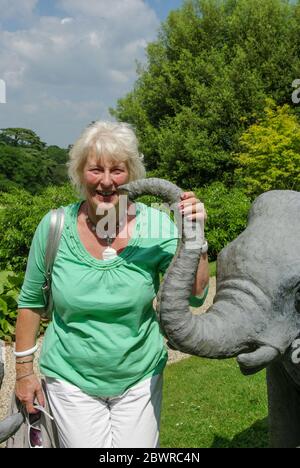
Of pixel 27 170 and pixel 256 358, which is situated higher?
pixel 27 170

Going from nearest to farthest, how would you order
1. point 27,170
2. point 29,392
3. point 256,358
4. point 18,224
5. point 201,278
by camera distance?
point 256,358 < point 201,278 < point 29,392 < point 18,224 < point 27,170

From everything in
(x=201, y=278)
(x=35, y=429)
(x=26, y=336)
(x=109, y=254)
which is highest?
(x=109, y=254)

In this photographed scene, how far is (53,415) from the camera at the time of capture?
9.07 ft

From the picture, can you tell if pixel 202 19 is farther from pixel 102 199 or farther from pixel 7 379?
pixel 102 199

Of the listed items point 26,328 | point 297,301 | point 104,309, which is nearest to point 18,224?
point 26,328

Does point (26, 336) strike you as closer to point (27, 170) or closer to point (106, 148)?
point (106, 148)

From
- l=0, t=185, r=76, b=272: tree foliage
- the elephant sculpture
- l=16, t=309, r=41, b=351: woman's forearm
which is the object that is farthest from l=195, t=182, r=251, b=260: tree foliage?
the elephant sculpture

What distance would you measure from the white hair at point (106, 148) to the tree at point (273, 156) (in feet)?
52.6

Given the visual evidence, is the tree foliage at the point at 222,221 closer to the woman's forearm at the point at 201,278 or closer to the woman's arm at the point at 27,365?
the woman's arm at the point at 27,365

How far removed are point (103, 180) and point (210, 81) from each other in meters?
22.1

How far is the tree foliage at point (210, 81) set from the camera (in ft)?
75.2

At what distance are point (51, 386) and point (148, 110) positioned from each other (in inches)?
933

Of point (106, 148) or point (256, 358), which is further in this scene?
point (106, 148)

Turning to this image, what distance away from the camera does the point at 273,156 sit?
1858cm
